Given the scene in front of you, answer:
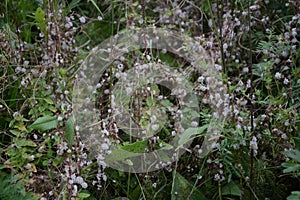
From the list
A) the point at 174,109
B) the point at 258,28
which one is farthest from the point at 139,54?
the point at 258,28

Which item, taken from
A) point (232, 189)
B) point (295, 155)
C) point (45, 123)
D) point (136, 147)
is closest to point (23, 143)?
point (45, 123)

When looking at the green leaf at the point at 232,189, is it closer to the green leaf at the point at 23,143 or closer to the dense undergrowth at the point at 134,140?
the dense undergrowth at the point at 134,140

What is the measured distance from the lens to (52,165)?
2004 millimetres

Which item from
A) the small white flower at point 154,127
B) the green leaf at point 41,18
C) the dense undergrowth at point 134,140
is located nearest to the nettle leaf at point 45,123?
the dense undergrowth at point 134,140

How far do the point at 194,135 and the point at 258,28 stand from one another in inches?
33.5

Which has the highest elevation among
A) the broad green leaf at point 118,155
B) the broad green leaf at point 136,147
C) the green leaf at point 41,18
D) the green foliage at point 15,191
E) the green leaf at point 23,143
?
the green leaf at point 41,18

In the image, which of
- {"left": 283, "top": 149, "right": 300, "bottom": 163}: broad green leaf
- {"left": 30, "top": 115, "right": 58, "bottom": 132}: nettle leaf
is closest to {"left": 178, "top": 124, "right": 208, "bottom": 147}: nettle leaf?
{"left": 283, "top": 149, "right": 300, "bottom": 163}: broad green leaf

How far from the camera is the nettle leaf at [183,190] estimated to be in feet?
6.48

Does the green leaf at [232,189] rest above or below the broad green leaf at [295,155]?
below

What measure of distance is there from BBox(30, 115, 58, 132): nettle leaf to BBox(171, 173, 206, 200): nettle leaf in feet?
1.60

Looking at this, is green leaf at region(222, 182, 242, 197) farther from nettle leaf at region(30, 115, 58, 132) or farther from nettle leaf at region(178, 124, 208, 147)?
nettle leaf at region(30, 115, 58, 132)

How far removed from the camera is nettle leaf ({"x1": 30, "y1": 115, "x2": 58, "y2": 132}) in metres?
1.90

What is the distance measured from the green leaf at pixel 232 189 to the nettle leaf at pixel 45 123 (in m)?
0.66

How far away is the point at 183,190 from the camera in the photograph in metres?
Result: 1.98
